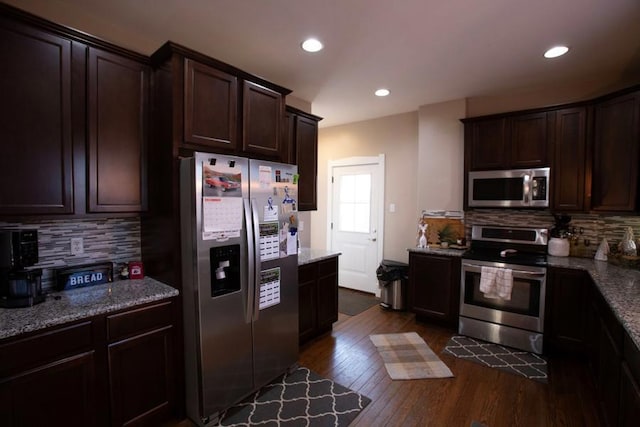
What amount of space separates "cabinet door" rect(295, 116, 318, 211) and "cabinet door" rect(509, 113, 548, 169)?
7.11 ft

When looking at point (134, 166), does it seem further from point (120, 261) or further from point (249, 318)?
point (249, 318)

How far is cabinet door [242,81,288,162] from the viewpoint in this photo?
233cm

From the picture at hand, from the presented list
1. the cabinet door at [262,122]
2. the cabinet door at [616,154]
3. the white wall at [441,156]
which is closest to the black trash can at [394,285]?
the white wall at [441,156]

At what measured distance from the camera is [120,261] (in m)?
2.26

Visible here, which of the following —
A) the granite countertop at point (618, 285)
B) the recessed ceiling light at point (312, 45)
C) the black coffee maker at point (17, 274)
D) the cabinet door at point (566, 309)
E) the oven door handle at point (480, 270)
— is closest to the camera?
the granite countertop at point (618, 285)

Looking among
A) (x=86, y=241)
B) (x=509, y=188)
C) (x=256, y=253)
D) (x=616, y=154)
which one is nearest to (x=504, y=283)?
(x=509, y=188)

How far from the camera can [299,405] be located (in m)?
2.20

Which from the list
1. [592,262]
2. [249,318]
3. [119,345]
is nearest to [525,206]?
[592,262]

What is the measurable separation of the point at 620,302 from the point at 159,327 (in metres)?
2.74

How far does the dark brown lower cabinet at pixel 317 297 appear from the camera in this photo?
2.99 m

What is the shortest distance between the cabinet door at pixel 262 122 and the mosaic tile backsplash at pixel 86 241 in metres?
1.06

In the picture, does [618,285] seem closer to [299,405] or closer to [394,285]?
[394,285]

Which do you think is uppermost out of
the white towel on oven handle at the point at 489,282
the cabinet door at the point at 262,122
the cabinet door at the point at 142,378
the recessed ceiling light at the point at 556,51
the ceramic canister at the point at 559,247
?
the recessed ceiling light at the point at 556,51

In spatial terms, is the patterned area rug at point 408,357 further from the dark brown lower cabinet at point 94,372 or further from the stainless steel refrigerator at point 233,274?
the dark brown lower cabinet at point 94,372
